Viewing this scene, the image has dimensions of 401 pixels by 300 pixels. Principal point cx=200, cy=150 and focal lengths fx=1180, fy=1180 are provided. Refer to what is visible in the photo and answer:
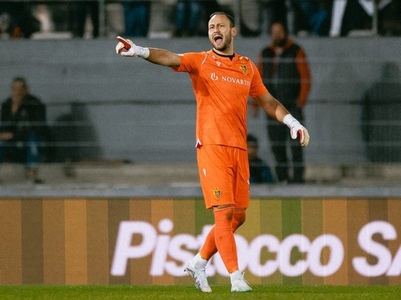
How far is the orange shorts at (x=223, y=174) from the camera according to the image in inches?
322

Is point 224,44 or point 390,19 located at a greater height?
point 390,19

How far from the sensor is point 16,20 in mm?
12648

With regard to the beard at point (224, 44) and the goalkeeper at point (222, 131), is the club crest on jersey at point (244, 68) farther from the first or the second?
the beard at point (224, 44)

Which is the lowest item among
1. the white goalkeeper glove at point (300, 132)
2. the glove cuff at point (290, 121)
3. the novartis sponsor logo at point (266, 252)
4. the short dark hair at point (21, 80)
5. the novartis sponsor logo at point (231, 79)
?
the novartis sponsor logo at point (266, 252)

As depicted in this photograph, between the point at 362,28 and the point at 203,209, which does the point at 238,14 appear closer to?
the point at 362,28

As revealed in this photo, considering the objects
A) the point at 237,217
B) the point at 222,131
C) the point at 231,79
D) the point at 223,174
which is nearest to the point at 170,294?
the point at 237,217

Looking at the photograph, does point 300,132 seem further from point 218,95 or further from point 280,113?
point 218,95

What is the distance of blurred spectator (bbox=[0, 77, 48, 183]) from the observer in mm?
11320

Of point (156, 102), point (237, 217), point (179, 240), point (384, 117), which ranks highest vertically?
point (156, 102)

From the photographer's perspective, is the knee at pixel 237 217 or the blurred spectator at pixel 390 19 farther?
the blurred spectator at pixel 390 19

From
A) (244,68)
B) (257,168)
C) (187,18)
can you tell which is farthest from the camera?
(187,18)

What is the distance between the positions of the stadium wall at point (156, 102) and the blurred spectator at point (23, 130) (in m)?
0.12

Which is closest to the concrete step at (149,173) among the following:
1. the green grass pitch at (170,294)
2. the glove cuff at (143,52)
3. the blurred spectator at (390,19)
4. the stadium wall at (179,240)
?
the stadium wall at (179,240)

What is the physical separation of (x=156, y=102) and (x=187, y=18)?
1485 millimetres
